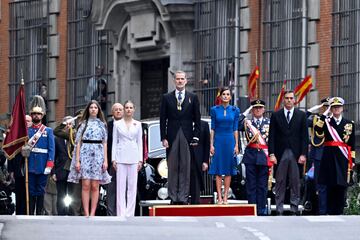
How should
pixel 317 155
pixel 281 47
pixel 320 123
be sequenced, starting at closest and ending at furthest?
1. pixel 320 123
2. pixel 317 155
3. pixel 281 47

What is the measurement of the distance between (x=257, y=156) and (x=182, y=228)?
642 cm

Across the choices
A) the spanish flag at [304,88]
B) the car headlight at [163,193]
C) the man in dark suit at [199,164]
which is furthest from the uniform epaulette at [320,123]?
the spanish flag at [304,88]

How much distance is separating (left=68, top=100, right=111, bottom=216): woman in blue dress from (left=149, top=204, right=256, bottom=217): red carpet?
1.04 meters

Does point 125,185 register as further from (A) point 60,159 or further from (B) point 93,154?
(A) point 60,159

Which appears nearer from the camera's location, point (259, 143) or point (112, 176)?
point (112, 176)

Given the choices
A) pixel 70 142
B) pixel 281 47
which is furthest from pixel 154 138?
pixel 281 47

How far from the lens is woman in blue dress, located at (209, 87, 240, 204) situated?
98.6ft

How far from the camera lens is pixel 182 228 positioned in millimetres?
24438

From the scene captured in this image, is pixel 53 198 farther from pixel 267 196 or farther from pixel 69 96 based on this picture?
pixel 69 96

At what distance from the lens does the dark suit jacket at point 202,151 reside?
98.1ft

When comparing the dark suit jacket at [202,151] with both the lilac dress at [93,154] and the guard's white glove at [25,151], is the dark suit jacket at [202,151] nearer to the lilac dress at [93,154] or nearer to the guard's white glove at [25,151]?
the lilac dress at [93,154]

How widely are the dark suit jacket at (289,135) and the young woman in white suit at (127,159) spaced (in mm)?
1937

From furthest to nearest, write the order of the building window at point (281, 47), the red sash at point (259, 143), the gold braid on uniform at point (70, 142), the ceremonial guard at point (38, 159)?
the building window at point (281, 47), the gold braid on uniform at point (70, 142), the ceremonial guard at point (38, 159), the red sash at point (259, 143)

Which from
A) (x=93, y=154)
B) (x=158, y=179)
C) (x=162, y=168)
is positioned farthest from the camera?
(x=162, y=168)
